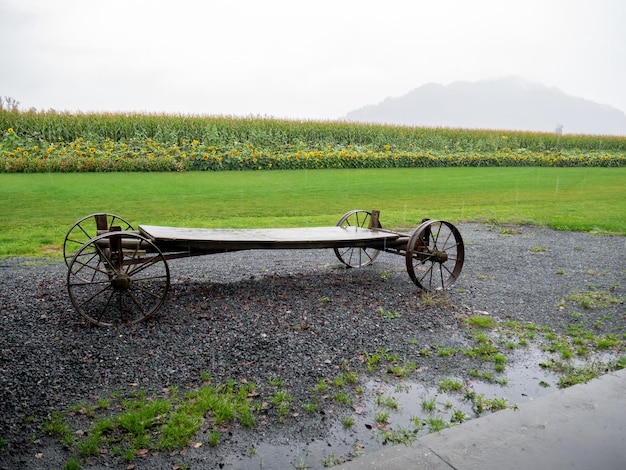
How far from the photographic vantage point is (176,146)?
16.3m

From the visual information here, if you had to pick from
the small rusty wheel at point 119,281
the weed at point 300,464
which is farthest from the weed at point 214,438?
the small rusty wheel at point 119,281

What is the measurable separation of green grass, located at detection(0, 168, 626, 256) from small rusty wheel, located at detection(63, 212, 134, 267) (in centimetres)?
23

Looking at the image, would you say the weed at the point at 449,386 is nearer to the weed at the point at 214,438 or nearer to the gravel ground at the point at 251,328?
the gravel ground at the point at 251,328

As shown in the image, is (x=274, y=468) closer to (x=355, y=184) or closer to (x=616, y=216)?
(x=616, y=216)

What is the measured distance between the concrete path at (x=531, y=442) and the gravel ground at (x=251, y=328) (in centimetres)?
55

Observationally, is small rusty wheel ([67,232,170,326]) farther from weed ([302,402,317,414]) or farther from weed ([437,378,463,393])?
weed ([437,378,463,393])

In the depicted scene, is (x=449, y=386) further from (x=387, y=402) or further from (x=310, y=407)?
(x=310, y=407)

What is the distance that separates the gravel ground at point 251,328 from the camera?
2859mm

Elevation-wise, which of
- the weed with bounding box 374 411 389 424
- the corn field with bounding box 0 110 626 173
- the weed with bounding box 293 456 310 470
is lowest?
the weed with bounding box 293 456 310 470

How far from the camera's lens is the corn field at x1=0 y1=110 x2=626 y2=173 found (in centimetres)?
1458

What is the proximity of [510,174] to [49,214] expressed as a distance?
15.8 metres

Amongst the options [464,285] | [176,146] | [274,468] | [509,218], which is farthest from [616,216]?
[176,146]

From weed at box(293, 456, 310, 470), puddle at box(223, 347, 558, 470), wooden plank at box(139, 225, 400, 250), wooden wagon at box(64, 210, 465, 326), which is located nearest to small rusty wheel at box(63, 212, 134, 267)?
wooden wagon at box(64, 210, 465, 326)

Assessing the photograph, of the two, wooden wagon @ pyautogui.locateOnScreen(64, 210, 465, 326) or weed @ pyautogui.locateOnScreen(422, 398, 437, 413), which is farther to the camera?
wooden wagon @ pyautogui.locateOnScreen(64, 210, 465, 326)
